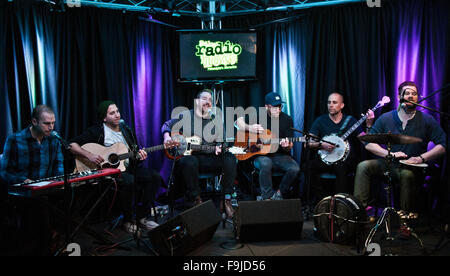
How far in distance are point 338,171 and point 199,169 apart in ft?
6.28

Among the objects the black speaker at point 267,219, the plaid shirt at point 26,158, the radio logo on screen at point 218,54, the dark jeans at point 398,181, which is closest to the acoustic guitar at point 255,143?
the dark jeans at point 398,181

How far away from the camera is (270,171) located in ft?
16.3

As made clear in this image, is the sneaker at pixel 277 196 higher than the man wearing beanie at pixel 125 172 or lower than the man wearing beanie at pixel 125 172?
lower

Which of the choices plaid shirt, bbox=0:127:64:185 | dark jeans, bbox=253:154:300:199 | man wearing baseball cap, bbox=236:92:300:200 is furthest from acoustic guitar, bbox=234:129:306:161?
plaid shirt, bbox=0:127:64:185

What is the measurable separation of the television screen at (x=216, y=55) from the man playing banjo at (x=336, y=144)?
1472 millimetres

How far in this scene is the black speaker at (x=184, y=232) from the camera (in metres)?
3.12

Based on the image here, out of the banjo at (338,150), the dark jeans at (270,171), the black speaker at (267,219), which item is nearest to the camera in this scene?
the black speaker at (267,219)

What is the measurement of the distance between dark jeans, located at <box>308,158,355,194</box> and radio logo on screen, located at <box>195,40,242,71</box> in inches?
84.8

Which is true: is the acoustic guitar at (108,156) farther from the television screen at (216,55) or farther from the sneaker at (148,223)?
the television screen at (216,55)

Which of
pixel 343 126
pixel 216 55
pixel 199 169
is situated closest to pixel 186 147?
pixel 199 169

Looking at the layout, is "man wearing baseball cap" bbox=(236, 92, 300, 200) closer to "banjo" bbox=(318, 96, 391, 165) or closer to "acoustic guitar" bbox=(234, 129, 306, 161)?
"acoustic guitar" bbox=(234, 129, 306, 161)

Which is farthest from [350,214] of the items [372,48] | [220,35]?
[220,35]

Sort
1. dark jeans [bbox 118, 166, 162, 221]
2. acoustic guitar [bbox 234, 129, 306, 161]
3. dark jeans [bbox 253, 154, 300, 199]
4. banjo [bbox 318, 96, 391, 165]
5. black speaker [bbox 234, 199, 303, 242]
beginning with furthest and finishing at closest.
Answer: acoustic guitar [bbox 234, 129, 306, 161] → dark jeans [bbox 253, 154, 300, 199] → banjo [bbox 318, 96, 391, 165] → dark jeans [bbox 118, 166, 162, 221] → black speaker [bbox 234, 199, 303, 242]

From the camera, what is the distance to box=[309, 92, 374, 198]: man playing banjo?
4863mm
